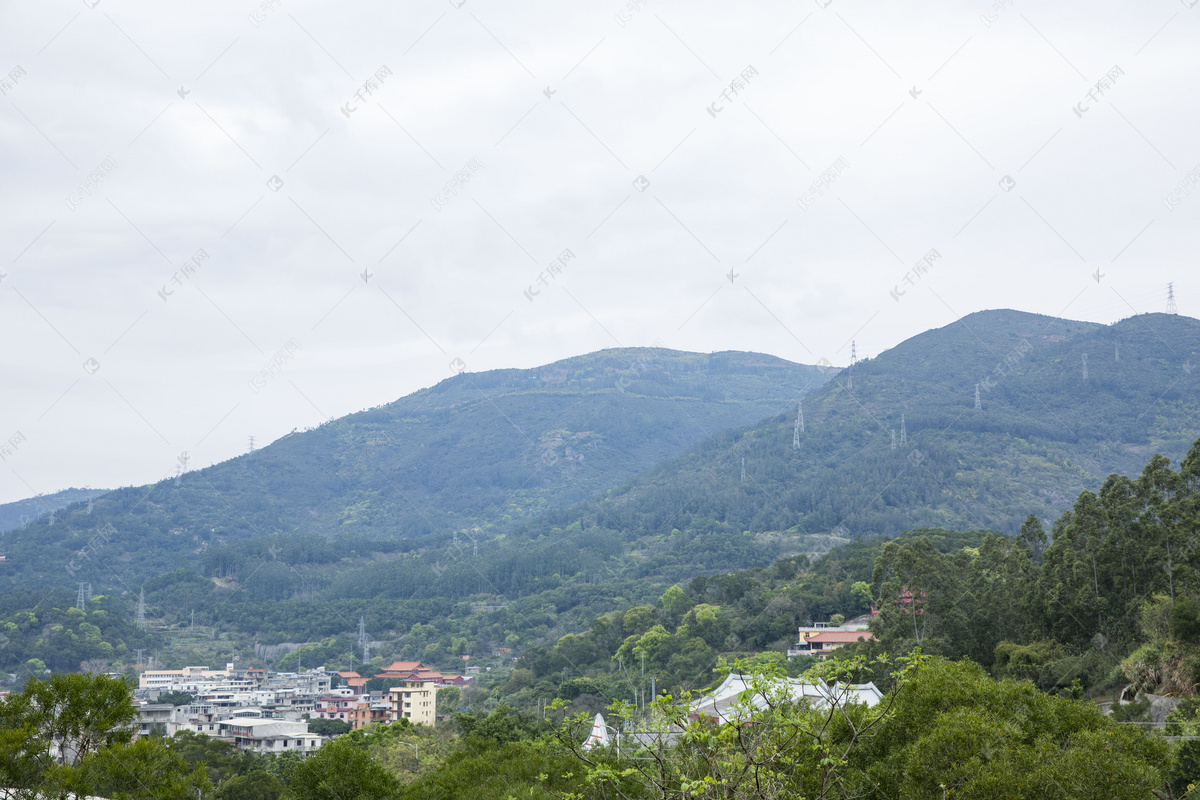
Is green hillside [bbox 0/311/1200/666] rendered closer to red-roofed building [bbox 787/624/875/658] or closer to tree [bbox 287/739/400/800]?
red-roofed building [bbox 787/624/875/658]

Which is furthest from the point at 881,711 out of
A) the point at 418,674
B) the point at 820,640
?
the point at 418,674

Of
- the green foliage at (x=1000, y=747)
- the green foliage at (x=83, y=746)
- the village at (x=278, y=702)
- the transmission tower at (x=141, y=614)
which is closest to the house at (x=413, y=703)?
the village at (x=278, y=702)

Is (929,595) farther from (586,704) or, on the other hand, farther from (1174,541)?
(586,704)

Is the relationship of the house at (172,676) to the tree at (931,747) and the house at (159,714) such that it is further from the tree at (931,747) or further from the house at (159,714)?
the tree at (931,747)

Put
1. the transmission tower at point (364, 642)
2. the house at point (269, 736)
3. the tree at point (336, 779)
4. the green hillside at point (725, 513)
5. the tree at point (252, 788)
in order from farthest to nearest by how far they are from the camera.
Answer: the green hillside at point (725, 513)
the transmission tower at point (364, 642)
the house at point (269, 736)
the tree at point (252, 788)
the tree at point (336, 779)

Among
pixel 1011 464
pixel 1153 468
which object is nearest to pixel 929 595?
pixel 1153 468

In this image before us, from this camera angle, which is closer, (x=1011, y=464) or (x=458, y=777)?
(x=458, y=777)
